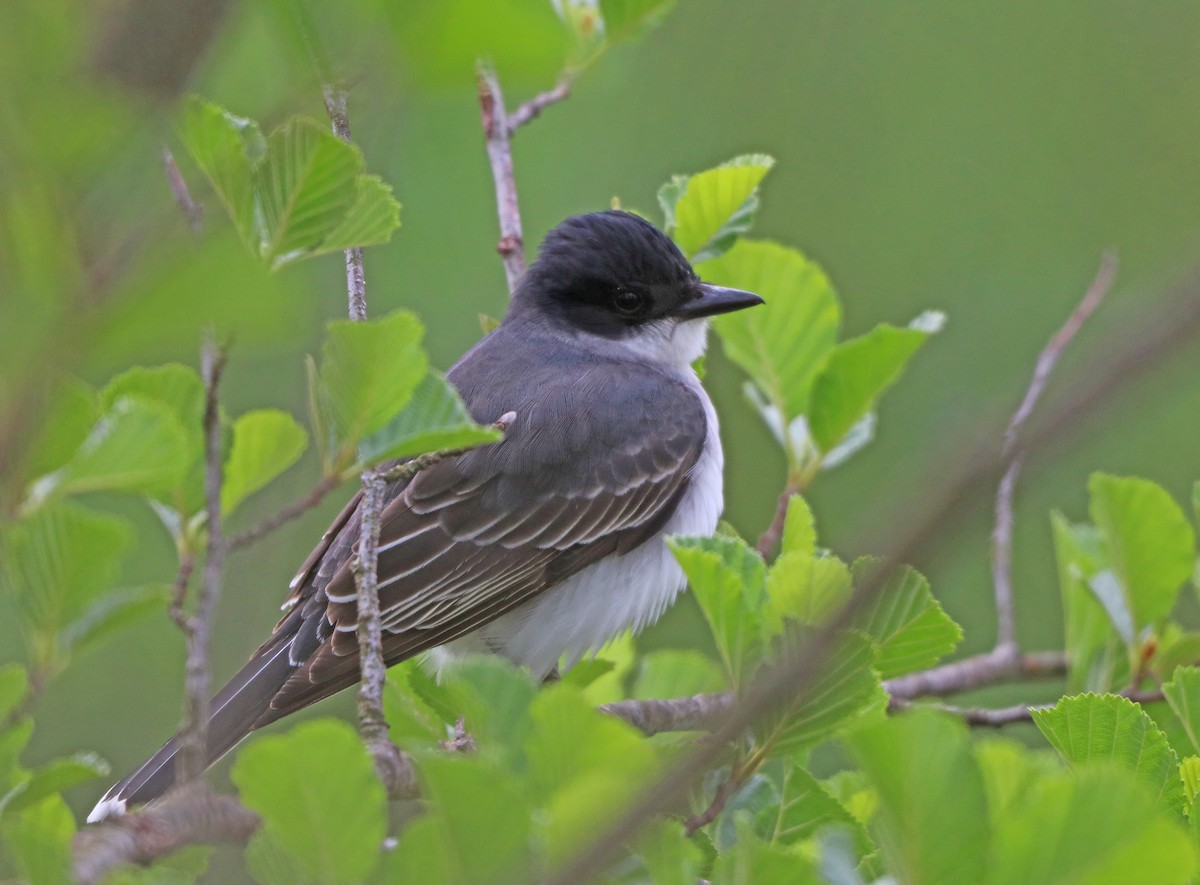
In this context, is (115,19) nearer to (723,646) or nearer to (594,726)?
(594,726)

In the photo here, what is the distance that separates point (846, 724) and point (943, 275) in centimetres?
561

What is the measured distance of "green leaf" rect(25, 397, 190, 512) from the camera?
1629mm

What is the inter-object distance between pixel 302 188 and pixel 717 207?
178 cm

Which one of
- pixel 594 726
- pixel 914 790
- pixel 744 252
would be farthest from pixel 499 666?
pixel 744 252

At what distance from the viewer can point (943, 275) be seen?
7496 mm

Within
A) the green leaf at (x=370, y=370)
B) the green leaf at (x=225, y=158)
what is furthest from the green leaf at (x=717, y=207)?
the green leaf at (x=225, y=158)

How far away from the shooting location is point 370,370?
75.6 inches

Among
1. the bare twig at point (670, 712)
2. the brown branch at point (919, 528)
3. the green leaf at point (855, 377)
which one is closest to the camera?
the brown branch at point (919, 528)

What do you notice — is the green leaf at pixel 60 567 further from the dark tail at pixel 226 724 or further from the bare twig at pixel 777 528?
the bare twig at pixel 777 528

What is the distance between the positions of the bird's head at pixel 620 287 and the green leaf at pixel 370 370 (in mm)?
2234

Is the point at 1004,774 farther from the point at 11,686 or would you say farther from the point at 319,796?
the point at 11,686

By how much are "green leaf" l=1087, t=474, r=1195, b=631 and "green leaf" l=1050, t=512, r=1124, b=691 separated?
0.21 meters

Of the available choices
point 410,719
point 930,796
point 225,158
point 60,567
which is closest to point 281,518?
point 60,567

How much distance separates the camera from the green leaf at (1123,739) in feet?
6.62
